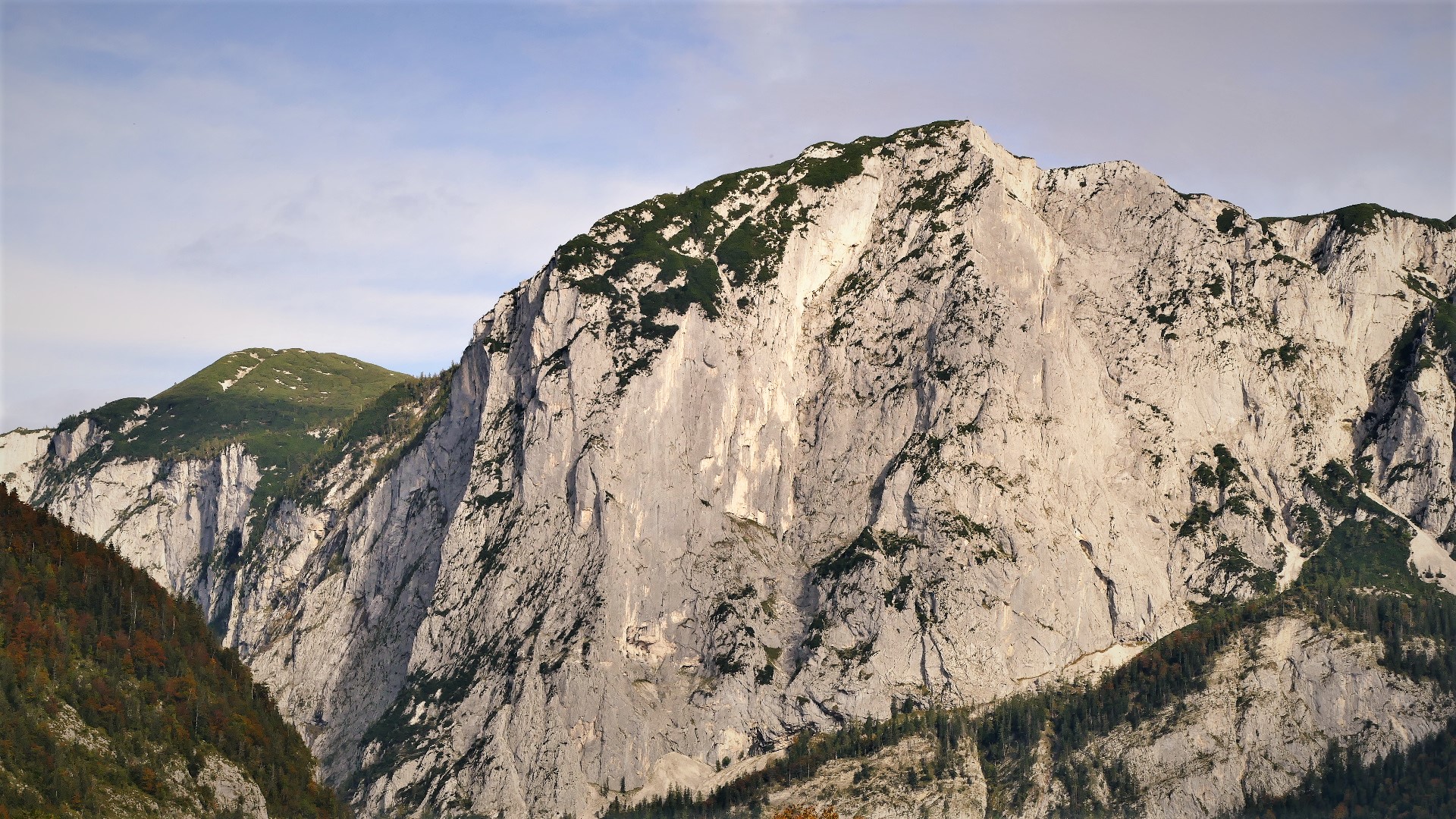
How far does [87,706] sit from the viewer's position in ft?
507

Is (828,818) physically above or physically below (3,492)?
below

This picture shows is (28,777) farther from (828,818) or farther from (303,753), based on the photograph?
(828,818)

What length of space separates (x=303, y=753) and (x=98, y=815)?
143ft

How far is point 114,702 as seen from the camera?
15662cm

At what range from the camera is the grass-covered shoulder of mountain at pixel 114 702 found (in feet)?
476

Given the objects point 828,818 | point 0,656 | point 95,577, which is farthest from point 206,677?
point 828,818

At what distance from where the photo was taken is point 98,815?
14188 cm

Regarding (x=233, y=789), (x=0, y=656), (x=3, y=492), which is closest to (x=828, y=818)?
(x=233, y=789)

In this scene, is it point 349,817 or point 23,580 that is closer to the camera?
point 23,580

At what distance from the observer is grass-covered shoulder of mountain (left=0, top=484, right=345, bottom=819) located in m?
145

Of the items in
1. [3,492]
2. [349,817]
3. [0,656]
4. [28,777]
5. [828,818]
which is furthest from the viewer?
[349,817]

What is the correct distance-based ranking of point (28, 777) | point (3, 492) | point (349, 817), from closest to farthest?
point (28, 777), point (3, 492), point (349, 817)

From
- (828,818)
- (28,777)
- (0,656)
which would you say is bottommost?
(828,818)

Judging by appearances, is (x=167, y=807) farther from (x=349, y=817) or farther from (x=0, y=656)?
(x=349, y=817)
